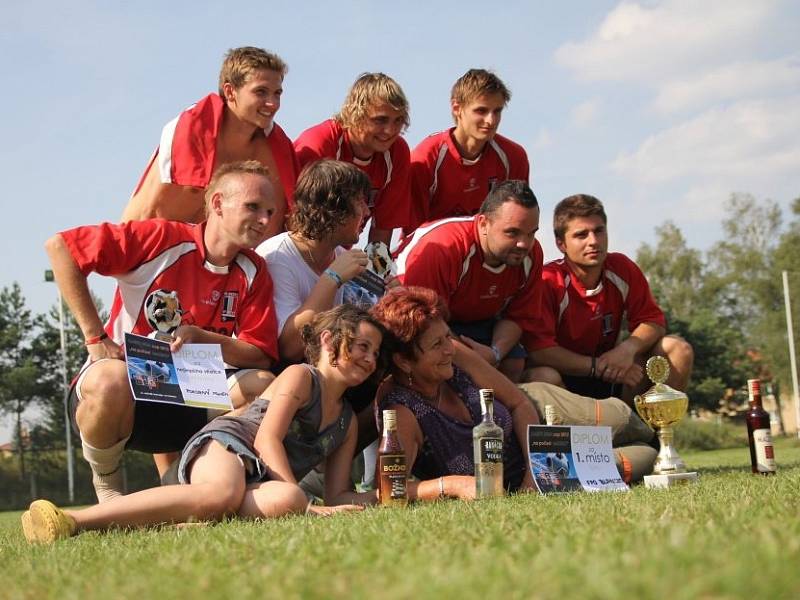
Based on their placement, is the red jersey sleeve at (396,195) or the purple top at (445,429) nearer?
the purple top at (445,429)

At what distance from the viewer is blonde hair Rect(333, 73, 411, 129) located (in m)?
6.97

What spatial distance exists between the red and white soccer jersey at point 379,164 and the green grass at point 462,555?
373 cm

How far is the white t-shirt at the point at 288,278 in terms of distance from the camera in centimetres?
617

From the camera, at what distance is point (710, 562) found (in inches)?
83.5

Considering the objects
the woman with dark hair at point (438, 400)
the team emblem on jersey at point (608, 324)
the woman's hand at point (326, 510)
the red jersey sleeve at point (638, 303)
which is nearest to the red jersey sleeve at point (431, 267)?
the woman with dark hair at point (438, 400)

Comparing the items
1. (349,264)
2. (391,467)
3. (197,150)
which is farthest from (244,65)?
(391,467)

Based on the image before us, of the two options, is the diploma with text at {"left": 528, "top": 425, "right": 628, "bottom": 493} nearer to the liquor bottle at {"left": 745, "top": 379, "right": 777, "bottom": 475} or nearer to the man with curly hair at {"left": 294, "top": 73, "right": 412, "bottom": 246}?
the liquor bottle at {"left": 745, "top": 379, "right": 777, "bottom": 475}

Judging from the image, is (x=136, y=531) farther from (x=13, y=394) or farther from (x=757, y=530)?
(x=13, y=394)

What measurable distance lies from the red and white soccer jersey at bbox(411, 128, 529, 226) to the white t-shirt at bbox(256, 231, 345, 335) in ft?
6.17

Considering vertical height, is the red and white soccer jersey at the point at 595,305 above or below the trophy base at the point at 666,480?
above

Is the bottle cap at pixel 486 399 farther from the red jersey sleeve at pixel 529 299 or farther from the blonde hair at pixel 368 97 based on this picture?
the blonde hair at pixel 368 97

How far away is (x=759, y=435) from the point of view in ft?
20.1

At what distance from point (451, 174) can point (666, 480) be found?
10.8ft

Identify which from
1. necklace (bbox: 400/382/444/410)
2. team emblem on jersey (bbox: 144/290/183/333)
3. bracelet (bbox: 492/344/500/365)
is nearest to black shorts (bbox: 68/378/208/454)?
team emblem on jersey (bbox: 144/290/183/333)
